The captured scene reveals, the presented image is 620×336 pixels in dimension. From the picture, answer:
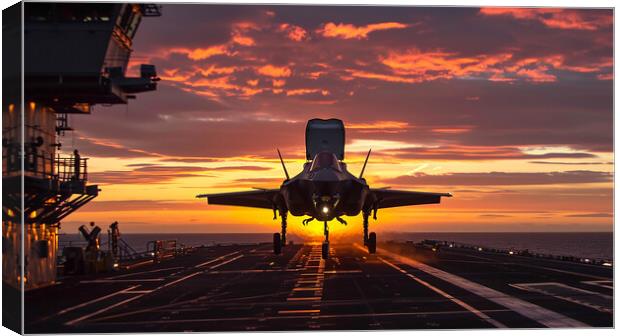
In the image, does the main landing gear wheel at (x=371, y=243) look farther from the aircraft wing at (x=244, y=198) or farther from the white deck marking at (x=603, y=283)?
the white deck marking at (x=603, y=283)

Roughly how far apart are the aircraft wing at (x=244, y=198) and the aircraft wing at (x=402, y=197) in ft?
23.0

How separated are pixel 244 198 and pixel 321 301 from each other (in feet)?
73.2

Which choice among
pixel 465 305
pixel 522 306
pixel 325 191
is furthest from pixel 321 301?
pixel 325 191

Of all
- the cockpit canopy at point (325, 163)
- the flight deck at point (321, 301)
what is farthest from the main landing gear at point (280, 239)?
the cockpit canopy at point (325, 163)

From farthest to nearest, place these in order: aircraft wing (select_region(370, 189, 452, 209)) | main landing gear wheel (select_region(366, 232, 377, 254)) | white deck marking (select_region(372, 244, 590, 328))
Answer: main landing gear wheel (select_region(366, 232, 377, 254)) < aircraft wing (select_region(370, 189, 452, 209)) < white deck marking (select_region(372, 244, 590, 328))

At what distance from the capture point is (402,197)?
50.5 metres

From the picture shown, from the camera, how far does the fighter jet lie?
119 ft

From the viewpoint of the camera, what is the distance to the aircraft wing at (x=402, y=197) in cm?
4728

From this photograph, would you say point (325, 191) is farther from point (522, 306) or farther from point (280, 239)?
point (280, 239)

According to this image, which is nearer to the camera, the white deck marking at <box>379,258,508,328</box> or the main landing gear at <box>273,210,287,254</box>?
the white deck marking at <box>379,258,508,328</box>

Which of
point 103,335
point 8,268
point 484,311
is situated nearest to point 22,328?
point 103,335

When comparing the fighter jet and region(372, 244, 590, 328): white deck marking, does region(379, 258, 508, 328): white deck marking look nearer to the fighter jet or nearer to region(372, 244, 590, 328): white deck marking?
region(372, 244, 590, 328): white deck marking

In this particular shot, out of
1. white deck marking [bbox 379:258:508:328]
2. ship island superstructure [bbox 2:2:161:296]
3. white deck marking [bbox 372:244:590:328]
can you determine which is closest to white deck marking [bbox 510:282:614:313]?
white deck marking [bbox 372:244:590:328]

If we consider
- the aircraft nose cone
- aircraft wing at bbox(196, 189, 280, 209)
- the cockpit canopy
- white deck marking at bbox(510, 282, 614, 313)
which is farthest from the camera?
aircraft wing at bbox(196, 189, 280, 209)
